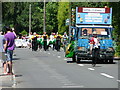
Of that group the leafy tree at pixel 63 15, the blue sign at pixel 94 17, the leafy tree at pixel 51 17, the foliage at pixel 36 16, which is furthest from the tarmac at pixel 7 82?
the leafy tree at pixel 51 17

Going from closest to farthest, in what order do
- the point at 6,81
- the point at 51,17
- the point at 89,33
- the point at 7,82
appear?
the point at 7,82 → the point at 6,81 → the point at 89,33 → the point at 51,17

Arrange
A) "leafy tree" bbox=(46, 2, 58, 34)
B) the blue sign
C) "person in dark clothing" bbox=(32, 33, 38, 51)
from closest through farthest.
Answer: the blue sign
"person in dark clothing" bbox=(32, 33, 38, 51)
"leafy tree" bbox=(46, 2, 58, 34)

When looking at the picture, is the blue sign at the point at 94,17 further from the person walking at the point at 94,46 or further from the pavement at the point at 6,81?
the pavement at the point at 6,81

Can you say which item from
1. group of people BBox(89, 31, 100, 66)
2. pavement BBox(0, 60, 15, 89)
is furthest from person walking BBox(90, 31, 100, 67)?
pavement BBox(0, 60, 15, 89)

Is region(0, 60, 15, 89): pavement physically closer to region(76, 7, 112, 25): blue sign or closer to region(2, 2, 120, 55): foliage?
region(76, 7, 112, 25): blue sign

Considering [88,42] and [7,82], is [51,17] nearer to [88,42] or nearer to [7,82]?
[88,42]

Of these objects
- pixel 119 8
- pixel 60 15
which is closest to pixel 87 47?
pixel 119 8

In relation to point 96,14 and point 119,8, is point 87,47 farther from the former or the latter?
point 119,8

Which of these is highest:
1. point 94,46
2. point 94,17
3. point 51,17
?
point 51,17

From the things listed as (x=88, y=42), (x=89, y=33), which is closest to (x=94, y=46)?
(x=88, y=42)

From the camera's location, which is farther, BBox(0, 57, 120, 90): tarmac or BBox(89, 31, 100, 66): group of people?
BBox(89, 31, 100, 66): group of people

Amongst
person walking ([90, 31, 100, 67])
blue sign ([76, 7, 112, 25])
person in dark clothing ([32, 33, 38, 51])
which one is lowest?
person in dark clothing ([32, 33, 38, 51])

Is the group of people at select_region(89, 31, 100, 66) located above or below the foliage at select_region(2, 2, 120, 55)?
below

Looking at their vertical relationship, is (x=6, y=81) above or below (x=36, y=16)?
below
